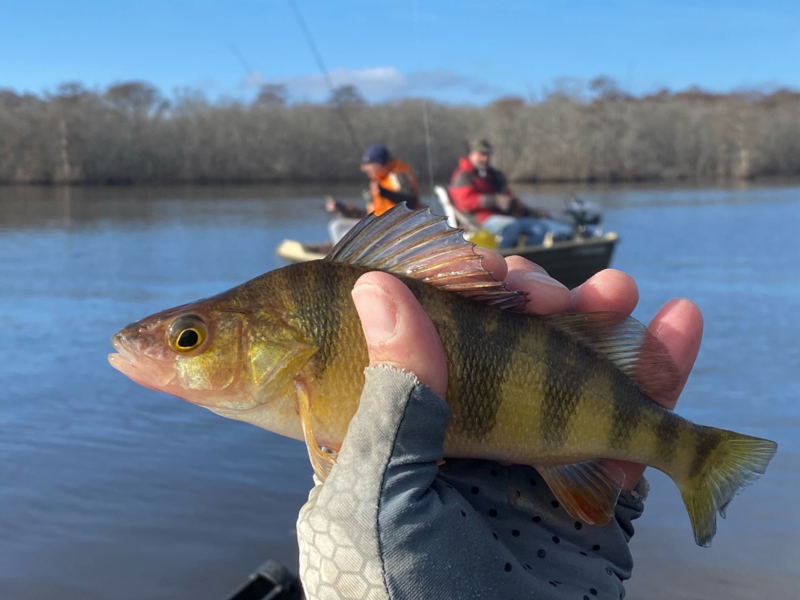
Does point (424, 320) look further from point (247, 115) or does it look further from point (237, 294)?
point (247, 115)

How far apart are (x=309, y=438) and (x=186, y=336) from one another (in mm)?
388

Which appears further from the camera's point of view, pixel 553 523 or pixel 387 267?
pixel 553 523

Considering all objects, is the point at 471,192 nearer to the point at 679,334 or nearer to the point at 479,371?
the point at 679,334

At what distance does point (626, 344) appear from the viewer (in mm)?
1928

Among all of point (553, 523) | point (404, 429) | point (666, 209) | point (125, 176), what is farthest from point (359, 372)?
point (125, 176)

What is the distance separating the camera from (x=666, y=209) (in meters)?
34.0

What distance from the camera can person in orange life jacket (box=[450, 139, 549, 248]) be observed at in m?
14.2

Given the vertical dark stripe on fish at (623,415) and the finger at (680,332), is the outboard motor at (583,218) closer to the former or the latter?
the finger at (680,332)

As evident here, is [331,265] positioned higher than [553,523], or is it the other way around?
[331,265]

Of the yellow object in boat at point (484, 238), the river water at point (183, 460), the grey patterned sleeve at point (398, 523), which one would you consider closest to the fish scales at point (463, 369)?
the grey patterned sleeve at point (398, 523)

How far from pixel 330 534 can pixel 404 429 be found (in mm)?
294

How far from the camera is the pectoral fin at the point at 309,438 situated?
5.60ft

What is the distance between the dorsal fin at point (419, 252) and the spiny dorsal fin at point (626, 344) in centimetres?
17

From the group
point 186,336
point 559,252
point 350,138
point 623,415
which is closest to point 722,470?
point 623,415
